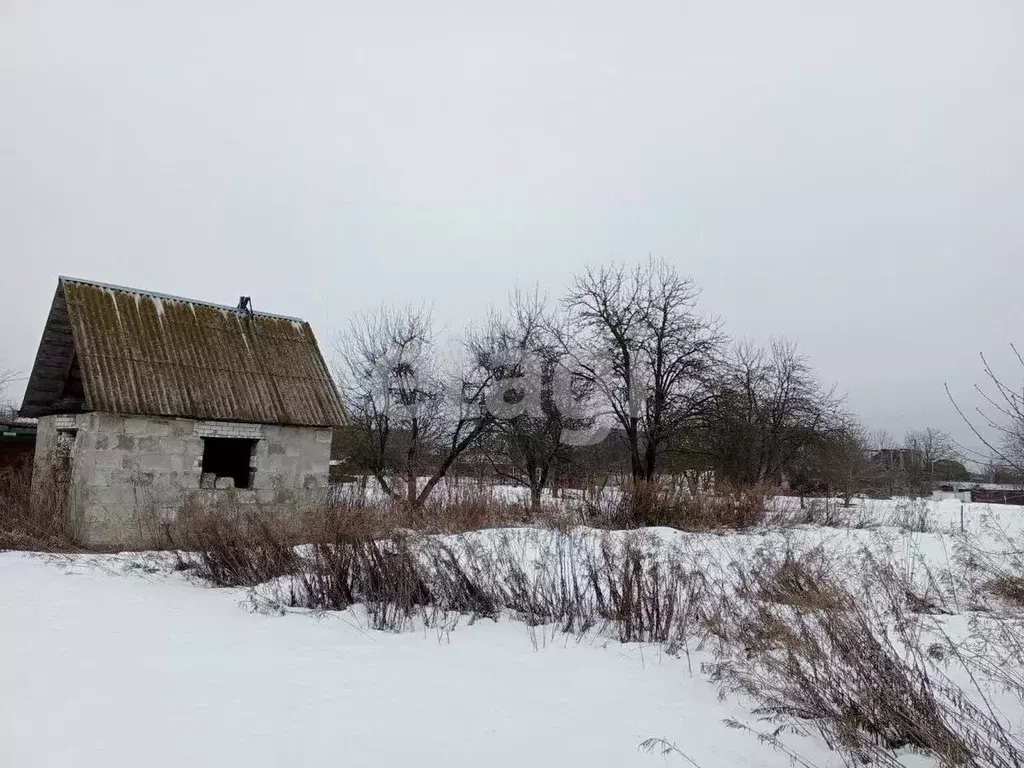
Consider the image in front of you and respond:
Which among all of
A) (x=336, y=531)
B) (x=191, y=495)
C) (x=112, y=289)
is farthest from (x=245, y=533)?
(x=112, y=289)

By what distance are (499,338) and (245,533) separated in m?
13.9

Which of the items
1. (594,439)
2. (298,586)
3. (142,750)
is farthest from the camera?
(594,439)

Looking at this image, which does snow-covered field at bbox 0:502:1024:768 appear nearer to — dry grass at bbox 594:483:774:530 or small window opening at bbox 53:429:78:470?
dry grass at bbox 594:483:774:530

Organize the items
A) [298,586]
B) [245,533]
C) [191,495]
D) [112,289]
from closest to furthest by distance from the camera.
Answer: [298,586], [245,533], [191,495], [112,289]

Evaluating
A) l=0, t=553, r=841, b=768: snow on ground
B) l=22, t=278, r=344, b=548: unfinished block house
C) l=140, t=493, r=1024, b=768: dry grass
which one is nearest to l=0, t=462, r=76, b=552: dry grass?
l=22, t=278, r=344, b=548: unfinished block house

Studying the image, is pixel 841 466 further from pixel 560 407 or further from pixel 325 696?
pixel 325 696

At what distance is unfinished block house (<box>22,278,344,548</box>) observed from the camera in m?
11.9

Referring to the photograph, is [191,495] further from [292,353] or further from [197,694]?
[197,694]

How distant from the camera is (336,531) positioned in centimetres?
764

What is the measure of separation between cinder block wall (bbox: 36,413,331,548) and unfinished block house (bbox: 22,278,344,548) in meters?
0.02

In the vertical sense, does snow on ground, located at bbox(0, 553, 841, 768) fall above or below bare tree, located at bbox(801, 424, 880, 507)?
below

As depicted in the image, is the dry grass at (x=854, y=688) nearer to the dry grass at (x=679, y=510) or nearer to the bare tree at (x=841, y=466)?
the dry grass at (x=679, y=510)

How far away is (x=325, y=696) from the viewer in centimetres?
439

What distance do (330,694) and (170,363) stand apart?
10741 mm
